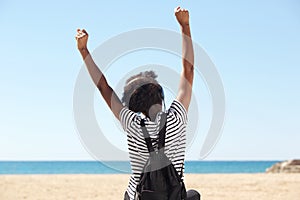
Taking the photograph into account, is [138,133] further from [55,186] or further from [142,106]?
[55,186]

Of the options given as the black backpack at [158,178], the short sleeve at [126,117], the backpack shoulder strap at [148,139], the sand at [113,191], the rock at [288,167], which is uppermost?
the short sleeve at [126,117]

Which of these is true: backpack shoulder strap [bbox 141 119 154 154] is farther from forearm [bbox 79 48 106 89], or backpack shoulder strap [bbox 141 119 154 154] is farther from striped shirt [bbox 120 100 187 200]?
forearm [bbox 79 48 106 89]

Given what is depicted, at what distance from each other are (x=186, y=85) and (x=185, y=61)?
15 centimetres

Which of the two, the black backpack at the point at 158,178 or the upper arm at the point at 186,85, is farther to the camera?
the upper arm at the point at 186,85

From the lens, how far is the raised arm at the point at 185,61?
Result: 312 centimetres

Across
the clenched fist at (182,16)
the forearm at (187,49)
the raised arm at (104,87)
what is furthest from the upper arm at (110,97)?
the clenched fist at (182,16)

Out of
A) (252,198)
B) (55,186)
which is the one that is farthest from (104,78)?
(55,186)

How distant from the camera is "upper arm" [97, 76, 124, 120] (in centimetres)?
304

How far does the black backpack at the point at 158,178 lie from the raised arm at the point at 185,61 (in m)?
0.24

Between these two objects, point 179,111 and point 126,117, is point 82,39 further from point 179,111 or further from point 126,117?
point 179,111

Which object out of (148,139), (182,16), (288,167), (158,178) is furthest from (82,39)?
(288,167)

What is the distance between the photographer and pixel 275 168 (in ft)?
96.0

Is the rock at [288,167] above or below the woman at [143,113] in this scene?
below

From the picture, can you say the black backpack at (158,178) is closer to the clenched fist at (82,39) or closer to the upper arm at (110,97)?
the upper arm at (110,97)
